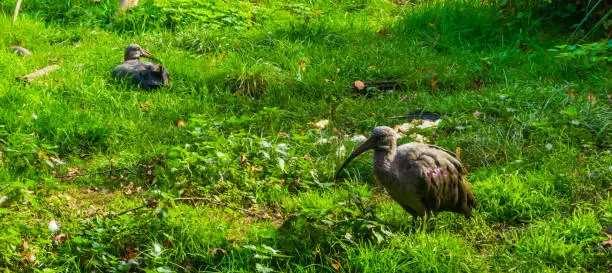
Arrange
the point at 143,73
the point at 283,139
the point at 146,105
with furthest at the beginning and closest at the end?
1. the point at 143,73
2. the point at 146,105
3. the point at 283,139

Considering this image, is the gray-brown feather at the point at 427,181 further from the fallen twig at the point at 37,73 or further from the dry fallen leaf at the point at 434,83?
the fallen twig at the point at 37,73

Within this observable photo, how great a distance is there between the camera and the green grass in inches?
167

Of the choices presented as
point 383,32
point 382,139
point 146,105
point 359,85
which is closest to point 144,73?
point 146,105

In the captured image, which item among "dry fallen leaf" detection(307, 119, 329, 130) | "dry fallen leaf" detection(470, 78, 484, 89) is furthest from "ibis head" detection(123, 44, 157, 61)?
"dry fallen leaf" detection(470, 78, 484, 89)

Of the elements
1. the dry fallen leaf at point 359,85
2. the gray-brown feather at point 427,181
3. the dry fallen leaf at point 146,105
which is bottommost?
the dry fallen leaf at point 146,105

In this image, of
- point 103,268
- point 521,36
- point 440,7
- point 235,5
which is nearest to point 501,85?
point 521,36

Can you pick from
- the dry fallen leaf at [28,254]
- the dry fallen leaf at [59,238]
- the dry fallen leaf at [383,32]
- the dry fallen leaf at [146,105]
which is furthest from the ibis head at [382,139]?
the dry fallen leaf at [383,32]

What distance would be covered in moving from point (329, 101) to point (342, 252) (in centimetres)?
306

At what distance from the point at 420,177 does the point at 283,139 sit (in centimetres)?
192

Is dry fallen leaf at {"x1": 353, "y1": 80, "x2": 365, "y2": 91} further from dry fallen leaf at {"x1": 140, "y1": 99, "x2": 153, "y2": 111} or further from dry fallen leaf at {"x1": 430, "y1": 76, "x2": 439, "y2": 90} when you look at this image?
dry fallen leaf at {"x1": 140, "y1": 99, "x2": 153, "y2": 111}

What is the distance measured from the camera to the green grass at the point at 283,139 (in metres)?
4.25

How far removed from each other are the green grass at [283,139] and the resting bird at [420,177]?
17cm

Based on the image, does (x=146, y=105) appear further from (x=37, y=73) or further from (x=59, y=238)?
(x=59, y=238)

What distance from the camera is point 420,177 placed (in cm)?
436
